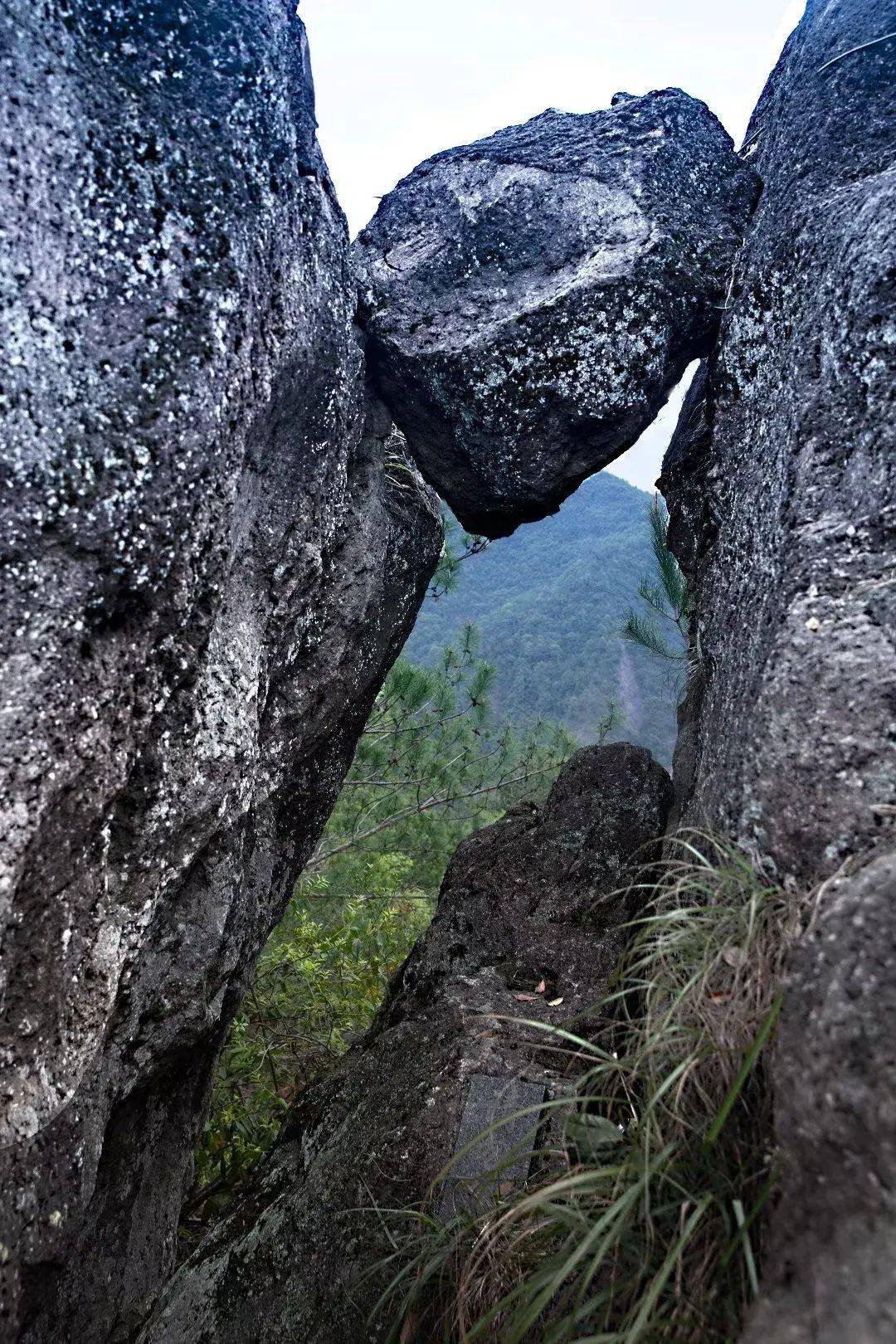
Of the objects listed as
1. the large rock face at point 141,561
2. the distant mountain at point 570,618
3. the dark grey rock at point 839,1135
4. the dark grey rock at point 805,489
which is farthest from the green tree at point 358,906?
the distant mountain at point 570,618

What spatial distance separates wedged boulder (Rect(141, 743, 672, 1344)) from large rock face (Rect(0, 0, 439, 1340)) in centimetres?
47

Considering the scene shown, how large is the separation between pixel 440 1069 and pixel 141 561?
81.5 inches

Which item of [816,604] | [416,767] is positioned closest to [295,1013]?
[416,767]

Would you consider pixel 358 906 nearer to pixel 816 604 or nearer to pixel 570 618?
pixel 816 604

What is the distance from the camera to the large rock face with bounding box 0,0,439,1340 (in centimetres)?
221

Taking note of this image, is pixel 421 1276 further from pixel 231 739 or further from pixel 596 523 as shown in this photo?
pixel 596 523

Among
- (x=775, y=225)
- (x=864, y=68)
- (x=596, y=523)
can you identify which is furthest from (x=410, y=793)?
(x=596, y=523)

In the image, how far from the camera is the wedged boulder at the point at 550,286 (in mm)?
3521

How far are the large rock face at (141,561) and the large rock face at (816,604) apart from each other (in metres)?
1.56

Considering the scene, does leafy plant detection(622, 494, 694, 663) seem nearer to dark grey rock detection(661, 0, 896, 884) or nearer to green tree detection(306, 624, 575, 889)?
green tree detection(306, 624, 575, 889)

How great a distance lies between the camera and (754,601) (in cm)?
298

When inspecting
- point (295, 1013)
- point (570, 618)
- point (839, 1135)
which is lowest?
point (570, 618)

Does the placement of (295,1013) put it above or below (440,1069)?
below

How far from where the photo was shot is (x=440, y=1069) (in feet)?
10.6
